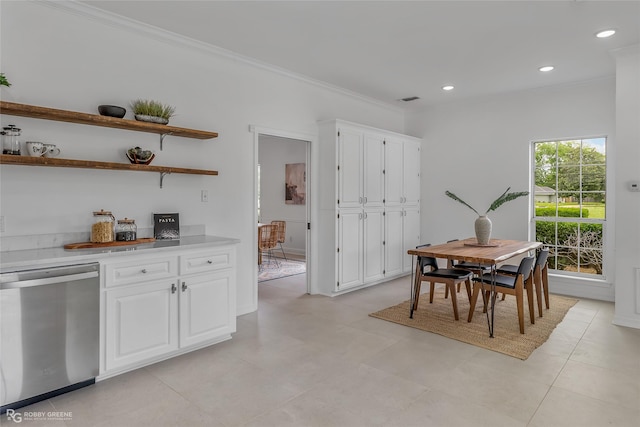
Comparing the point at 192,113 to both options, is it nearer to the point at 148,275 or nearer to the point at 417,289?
the point at 148,275

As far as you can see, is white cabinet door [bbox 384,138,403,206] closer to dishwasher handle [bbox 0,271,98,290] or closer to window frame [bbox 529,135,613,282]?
window frame [bbox 529,135,613,282]

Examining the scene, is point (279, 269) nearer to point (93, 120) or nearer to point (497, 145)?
point (497, 145)

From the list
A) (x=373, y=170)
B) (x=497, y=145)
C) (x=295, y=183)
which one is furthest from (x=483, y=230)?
(x=295, y=183)

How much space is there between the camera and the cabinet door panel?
547 cm

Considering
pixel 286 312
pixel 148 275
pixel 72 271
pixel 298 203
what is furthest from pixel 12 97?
pixel 298 203

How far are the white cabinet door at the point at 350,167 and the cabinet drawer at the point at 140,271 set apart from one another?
2.39 meters

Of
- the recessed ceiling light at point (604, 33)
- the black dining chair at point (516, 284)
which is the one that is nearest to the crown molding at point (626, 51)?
the recessed ceiling light at point (604, 33)

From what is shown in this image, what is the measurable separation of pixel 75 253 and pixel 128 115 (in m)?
1.31

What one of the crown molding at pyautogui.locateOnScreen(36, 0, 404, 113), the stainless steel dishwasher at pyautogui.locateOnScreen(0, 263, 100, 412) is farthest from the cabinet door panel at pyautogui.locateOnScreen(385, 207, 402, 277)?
the stainless steel dishwasher at pyautogui.locateOnScreen(0, 263, 100, 412)

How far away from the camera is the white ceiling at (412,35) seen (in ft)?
9.63

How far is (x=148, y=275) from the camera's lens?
2740 mm

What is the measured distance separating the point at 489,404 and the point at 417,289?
1.75 meters

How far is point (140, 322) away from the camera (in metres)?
2.69

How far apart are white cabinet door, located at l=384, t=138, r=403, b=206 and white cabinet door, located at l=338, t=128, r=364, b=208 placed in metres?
0.57
